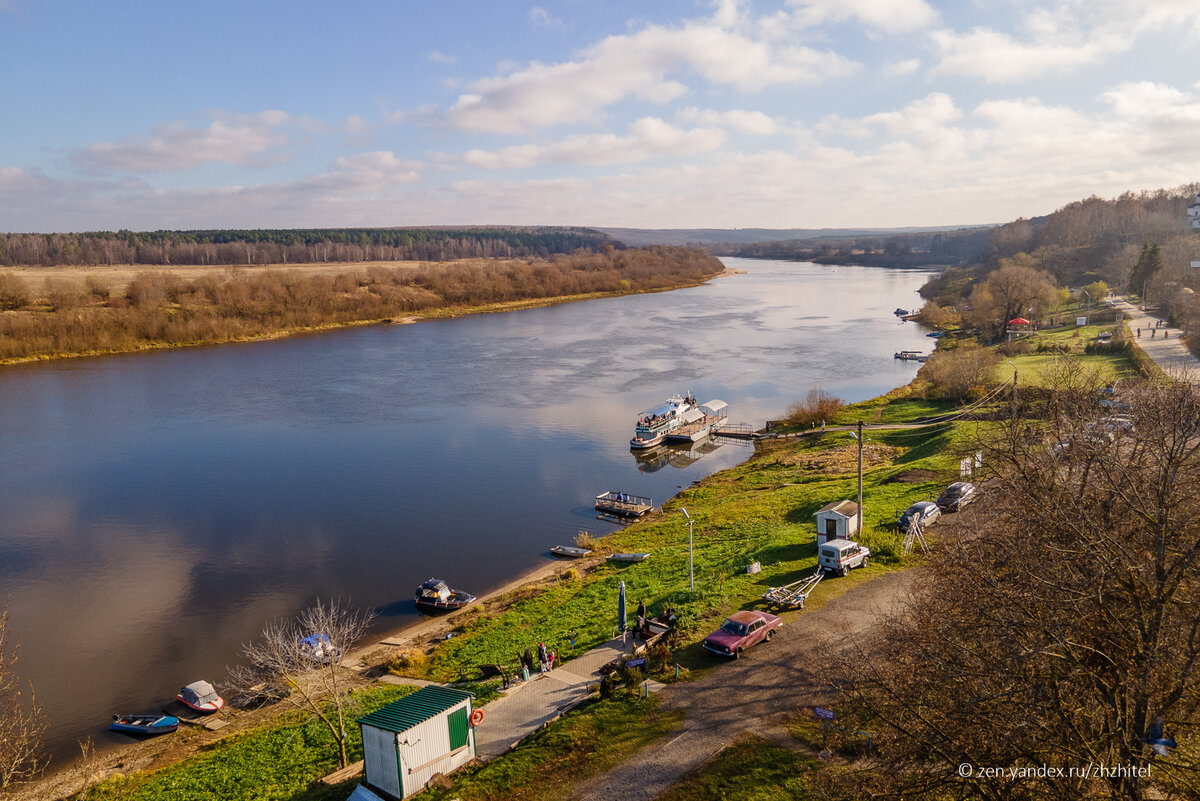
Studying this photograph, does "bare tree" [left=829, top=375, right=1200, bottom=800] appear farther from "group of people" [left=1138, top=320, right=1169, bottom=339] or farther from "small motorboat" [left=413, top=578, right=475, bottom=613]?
"group of people" [left=1138, top=320, right=1169, bottom=339]

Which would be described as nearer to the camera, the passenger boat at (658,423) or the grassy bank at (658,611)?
the grassy bank at (658,611)

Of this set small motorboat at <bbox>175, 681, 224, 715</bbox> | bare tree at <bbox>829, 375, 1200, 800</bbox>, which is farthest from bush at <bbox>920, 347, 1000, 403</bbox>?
small motorboat at <bbox>175, 681, 224, 715</bbox>

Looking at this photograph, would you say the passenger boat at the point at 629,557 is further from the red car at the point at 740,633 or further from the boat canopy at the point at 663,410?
the boat canopy at the point at 663,410

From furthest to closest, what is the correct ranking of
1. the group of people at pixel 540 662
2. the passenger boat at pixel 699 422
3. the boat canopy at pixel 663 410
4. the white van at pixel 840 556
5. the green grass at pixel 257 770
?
the boat canopy at pixel 663 410, the passenger boat at pixel 699 422, the white van at pixel 840 556, the group of people at pixel 540 662, the green grass at pixel 257 770

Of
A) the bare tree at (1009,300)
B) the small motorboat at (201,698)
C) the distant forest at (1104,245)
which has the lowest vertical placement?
the small motorboat at (201,698)

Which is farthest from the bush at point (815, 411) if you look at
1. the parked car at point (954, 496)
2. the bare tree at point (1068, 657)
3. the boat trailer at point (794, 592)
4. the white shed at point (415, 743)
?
the bare tree at point (1068, 657)

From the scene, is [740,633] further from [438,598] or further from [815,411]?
[815,411]

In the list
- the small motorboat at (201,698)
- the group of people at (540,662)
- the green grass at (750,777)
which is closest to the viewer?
the green grass at (750,777)

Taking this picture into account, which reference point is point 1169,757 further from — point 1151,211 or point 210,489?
point 1151,211
